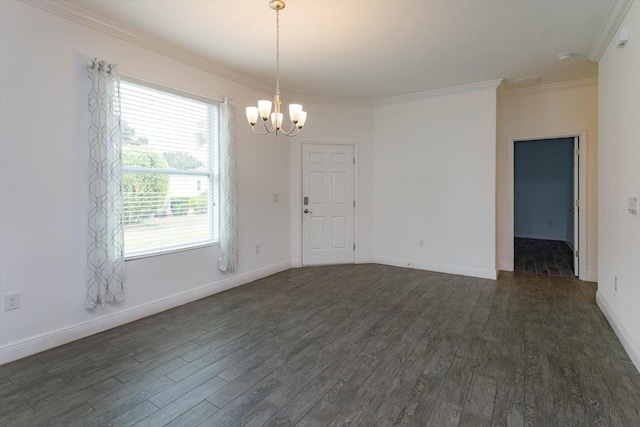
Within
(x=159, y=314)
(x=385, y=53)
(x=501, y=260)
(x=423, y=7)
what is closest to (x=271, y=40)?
(x=385, y=53)

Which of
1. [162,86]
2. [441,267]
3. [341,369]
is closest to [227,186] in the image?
[162,86]

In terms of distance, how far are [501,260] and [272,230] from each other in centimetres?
365

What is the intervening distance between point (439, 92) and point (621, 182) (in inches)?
108

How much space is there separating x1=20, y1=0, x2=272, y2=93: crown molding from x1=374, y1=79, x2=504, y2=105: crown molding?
2304 millimetres

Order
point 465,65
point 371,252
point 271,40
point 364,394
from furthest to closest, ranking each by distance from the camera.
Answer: point 371,252 < point 465,65 < point 271,40 < point 364,394

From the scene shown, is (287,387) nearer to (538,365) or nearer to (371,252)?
(538,365)

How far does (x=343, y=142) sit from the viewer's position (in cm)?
538

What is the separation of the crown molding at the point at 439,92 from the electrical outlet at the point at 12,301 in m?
5.09

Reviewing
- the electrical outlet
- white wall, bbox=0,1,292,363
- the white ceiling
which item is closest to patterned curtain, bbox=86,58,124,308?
white wall, bbox=0,1,292,363

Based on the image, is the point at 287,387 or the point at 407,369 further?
the point at 407,369

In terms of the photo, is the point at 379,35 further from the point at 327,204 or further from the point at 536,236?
the point at 536,236

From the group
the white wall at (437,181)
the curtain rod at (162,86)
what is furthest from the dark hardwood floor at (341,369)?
the curtain rod at (162,86)

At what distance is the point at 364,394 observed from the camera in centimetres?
198

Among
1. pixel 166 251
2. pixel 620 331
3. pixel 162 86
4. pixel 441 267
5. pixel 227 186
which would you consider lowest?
pixel 620 331
